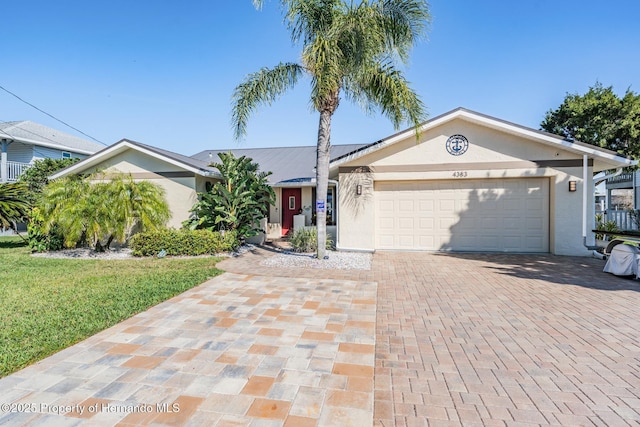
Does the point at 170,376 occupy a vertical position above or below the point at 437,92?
below

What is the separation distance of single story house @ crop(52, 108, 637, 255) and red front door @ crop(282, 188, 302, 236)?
4.83 metres

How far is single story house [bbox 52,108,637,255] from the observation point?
31.0ft

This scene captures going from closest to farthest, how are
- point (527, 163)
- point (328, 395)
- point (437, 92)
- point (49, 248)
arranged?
point (328, 395) < point (527, 163) < point (437, 92) < point (49, 248)

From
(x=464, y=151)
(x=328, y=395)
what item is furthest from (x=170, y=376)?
(x=464, y=151)

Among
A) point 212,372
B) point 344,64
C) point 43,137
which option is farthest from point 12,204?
point 43,137

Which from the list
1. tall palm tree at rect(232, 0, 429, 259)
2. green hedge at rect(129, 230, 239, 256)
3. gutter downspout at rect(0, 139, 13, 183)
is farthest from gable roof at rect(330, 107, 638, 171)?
gutter downspout at rect(0, 139, 13, 183)

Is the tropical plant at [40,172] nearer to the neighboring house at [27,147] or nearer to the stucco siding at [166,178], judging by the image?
the neighboring house at [27,147]

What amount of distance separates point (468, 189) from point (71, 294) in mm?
10781

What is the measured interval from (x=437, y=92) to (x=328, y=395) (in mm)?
10152

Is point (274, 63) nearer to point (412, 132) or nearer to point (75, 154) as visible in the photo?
point (412, 132)

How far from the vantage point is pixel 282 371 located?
10.4 ft

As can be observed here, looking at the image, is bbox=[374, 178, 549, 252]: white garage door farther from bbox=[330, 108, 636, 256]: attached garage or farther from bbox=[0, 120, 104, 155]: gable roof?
bbox=[0, 120, 104, 155]: gable roof

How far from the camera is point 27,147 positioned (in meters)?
20.0

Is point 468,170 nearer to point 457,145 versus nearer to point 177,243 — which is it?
point 457,145
